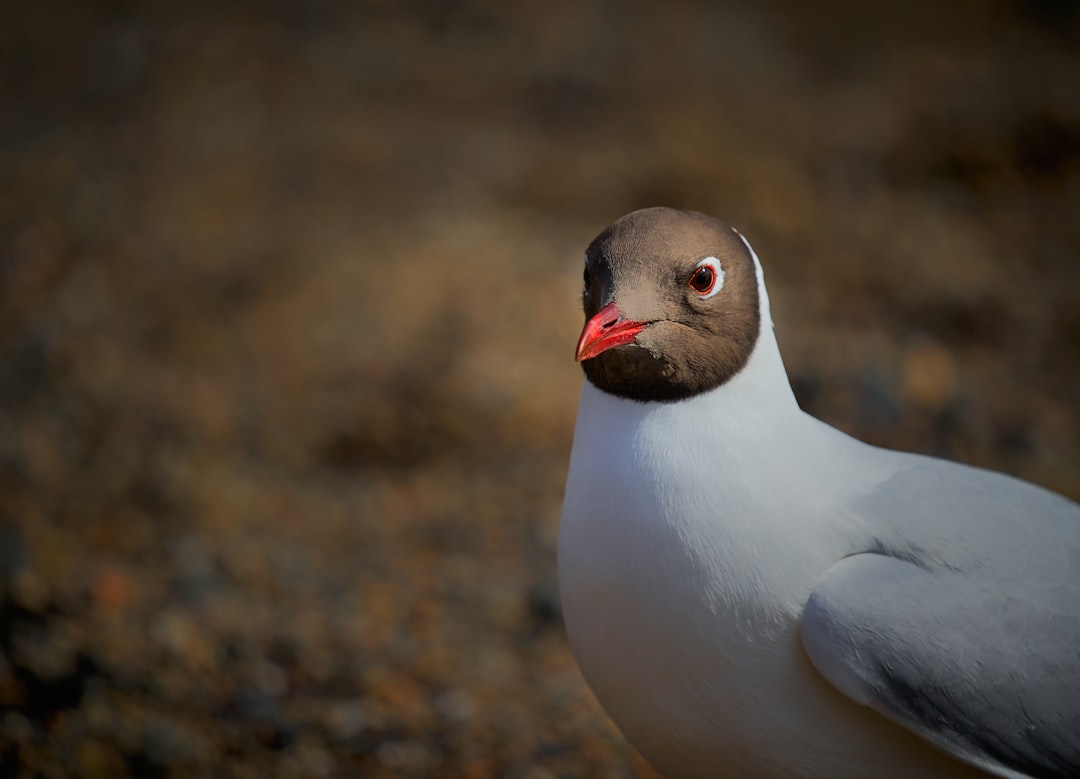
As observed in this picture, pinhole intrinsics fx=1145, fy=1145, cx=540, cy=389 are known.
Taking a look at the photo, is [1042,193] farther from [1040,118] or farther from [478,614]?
[478,614]

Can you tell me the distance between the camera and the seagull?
208 centimetres

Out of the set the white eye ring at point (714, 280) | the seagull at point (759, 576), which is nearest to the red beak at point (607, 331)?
the seagull at point (759, 576)

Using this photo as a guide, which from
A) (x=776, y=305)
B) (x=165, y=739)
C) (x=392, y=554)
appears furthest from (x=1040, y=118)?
(x=165, y=739)

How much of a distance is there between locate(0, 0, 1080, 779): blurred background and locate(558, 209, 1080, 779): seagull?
3.96 ft

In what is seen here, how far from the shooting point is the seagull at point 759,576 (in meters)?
2.08

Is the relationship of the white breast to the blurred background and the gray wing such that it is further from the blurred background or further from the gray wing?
the blurred background

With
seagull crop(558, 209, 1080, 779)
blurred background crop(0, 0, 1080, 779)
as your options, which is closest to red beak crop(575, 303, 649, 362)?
seagull crop(558, 209, 1080, 779)

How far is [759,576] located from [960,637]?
38 centimetres

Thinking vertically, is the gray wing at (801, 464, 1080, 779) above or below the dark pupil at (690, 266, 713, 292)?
below

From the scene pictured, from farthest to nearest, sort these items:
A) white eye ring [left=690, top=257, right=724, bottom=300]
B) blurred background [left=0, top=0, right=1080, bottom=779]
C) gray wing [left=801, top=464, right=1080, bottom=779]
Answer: blurred background [left=0, top=0, right=1080, bottom=779] < white eye ring [left=690, top=257, right=724, bottom=300] < gray wing [left=801, top=464, right=1080, bottom=779]

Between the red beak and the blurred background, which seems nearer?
the red beak

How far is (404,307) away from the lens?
18.1ft

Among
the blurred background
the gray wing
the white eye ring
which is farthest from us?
the blurred background

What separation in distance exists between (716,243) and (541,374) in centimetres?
308
